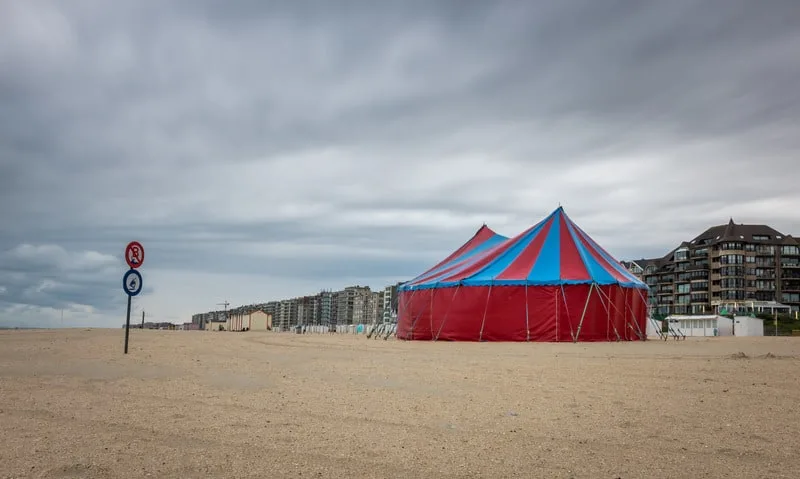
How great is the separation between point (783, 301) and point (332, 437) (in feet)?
344

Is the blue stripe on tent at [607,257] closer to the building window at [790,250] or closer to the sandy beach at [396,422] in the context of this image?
the sandy beach at [396,422]

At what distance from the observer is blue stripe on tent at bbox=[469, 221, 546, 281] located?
79.3 ft

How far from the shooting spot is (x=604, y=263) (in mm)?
25688

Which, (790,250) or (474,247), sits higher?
(790,250)

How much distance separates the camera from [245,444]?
15.1 ft

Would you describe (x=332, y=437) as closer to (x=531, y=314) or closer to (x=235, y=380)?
(x=235, y=380)

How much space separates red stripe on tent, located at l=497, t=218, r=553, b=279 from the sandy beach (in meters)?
14.0

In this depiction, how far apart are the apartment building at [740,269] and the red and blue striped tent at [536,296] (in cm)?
7463

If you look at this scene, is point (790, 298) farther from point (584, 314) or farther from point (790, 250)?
point (584, 314)

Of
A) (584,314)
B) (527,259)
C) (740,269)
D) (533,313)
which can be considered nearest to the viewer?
(584,314)

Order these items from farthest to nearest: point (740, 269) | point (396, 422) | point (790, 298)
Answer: point (790, 298) → point (740, 269) → point (396, 422)

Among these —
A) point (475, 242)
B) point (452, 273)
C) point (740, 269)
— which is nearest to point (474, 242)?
point (475, 242)

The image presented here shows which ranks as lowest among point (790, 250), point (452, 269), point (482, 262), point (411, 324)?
point (411, 324)

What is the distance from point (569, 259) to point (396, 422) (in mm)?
20226
